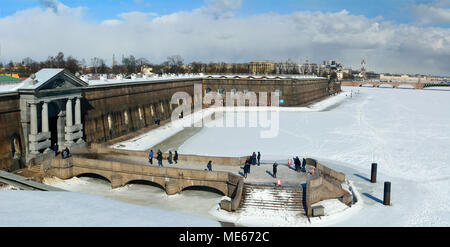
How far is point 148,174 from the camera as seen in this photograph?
2739 centimetres

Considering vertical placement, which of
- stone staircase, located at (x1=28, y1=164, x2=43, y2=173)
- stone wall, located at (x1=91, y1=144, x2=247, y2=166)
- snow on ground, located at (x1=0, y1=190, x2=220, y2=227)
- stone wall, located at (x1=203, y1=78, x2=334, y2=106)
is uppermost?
stone wall, located at (x1=203, y1=78, x2=334, y2=106)

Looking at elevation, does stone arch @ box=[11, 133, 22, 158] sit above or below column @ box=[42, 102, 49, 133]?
below

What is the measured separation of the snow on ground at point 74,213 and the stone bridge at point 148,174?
1386 centimetres

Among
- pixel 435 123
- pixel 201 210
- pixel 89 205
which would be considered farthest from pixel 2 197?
pixel 435 123

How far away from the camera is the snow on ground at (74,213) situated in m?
9.55

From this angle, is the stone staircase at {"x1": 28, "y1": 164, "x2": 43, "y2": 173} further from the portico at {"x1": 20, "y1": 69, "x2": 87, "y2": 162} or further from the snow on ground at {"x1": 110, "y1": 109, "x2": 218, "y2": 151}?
the snow on ground at {"x1": 110, "y1": 109, "x2": 218, "y2": 151}

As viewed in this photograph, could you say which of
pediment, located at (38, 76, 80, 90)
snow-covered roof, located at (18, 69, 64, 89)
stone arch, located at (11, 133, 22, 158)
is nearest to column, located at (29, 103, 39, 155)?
stone arch, located at (11, 133, 22, 158)

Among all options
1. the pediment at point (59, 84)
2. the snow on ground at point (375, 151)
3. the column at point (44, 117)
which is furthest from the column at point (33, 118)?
the snow on ground at point (375, 151)

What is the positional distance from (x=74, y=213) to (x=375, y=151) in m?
36.7

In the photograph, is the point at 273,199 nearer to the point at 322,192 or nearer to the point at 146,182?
the point at 322,192

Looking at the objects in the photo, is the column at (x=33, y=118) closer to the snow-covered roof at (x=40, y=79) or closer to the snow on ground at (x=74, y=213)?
the snow-covered roof at (x=40, y=79)

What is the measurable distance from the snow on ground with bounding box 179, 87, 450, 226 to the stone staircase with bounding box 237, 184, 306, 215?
3304 mm

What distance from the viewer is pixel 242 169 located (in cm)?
2859

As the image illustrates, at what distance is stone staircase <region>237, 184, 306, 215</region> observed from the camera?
2345 cm
